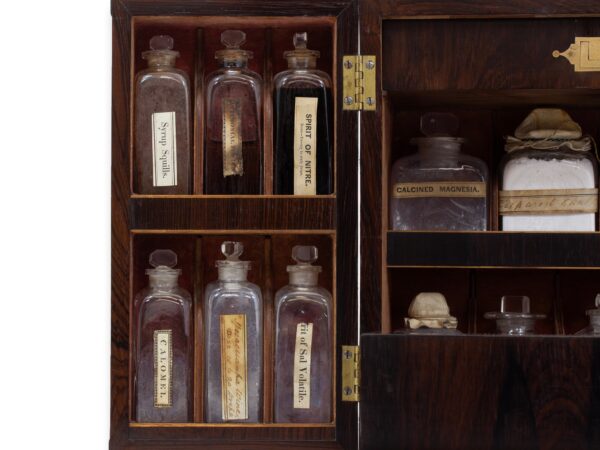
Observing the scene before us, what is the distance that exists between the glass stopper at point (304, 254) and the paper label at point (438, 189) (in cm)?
15

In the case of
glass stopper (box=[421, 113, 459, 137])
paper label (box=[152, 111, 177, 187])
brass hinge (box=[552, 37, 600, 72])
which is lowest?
paper label (box=[152, 111, 177, 187])

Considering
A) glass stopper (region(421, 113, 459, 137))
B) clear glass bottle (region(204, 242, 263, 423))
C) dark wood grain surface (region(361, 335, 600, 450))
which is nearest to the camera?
dark wood grain surface (region(361, 335, 600, 450))

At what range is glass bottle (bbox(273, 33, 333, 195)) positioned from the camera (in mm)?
1515

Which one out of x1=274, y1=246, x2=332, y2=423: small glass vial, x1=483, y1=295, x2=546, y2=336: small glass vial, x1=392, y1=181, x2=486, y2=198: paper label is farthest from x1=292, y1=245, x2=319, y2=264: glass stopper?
x1=483, y1=295, x2=546, y2=336: small glass vial

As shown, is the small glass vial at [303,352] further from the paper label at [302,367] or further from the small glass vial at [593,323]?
the small glass vial at [593,323]

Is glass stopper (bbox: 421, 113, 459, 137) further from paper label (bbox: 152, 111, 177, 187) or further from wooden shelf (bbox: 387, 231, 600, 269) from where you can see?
paper label (bbox: 152, 111, 177, 187)

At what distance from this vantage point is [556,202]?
5.09 ft

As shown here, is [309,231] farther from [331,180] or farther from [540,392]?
[540,392]

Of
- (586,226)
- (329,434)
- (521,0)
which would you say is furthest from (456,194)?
(329,434)

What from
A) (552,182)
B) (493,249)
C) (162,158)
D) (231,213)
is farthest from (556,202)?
(162,158)

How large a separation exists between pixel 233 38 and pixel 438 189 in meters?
0.38

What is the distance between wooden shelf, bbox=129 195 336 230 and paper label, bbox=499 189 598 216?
0.98ft

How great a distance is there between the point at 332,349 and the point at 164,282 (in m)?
0.27

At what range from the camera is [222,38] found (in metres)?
1.57
